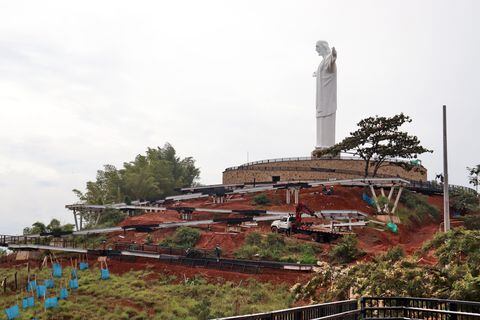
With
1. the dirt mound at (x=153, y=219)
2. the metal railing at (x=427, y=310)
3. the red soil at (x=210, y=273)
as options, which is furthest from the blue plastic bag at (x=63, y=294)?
the dirt mound at (x=153, y=219)

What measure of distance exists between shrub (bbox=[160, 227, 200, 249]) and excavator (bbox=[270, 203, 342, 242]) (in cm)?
515

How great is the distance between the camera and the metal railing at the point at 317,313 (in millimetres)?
10024

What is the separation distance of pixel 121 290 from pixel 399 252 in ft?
42.3

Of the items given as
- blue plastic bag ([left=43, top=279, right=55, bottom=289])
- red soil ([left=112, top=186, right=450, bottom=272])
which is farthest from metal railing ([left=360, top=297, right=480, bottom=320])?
blue plastic bag ([left=43, top=279, right=55, bottom=289])

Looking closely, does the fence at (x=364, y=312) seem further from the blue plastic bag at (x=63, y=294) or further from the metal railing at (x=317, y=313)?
the blue plastic bag at (x=63, y=294)

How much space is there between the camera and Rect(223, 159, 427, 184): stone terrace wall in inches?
2381

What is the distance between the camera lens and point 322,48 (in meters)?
63.2

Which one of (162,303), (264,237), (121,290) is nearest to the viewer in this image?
(162,303)

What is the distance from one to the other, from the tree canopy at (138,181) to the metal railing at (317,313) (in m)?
49.4

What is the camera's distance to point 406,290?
18781mm

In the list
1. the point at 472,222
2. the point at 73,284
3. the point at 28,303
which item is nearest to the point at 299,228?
the point at 472,222

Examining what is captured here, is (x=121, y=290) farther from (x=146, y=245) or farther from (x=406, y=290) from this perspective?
(x=406, y=290)

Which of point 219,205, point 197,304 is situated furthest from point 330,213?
point 197,304

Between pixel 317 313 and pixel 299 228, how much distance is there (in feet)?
90.0
